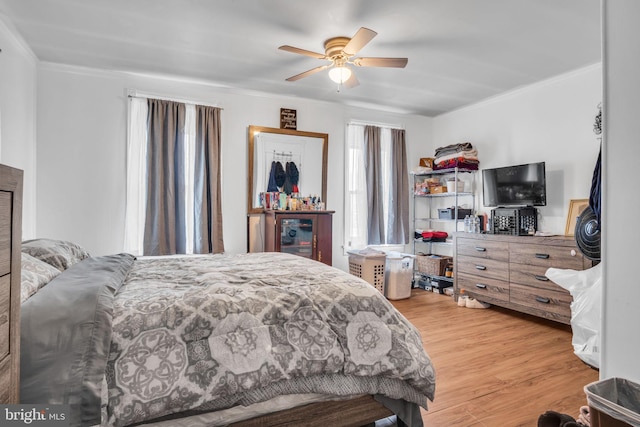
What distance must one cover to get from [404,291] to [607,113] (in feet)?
11.6

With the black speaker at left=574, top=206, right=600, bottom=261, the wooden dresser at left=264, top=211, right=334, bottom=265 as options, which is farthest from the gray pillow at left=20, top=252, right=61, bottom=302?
the black speaker at left=574, top=206, right=600, bottom=261

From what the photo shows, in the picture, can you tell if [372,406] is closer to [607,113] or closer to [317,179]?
[607,113]

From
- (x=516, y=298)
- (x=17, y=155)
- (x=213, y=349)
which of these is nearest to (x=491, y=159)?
(x=516, y=298)

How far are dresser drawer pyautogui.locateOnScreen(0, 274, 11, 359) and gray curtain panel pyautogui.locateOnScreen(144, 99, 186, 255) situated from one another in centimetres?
309

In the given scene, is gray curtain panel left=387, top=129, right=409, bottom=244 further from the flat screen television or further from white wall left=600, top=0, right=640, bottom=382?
white wall left=600, top=0, right=640, bottom=382

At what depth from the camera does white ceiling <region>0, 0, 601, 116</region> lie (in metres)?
2.42

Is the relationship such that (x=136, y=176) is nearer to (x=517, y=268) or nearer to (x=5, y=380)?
(x=5, y=380)

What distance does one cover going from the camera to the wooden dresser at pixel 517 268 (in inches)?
125

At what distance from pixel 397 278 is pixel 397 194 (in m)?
1.27

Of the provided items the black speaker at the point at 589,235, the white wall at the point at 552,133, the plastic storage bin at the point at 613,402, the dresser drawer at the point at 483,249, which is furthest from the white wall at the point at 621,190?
the white wall at the point at 552,133

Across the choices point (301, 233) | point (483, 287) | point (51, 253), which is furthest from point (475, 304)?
point (51, 253)

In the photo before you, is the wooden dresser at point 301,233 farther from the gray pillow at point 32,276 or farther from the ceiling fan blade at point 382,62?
the gray pillow at point 32,276

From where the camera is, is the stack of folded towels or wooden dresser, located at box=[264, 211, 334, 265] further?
the stack of folded towels

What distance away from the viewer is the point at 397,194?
5043 millimetres
